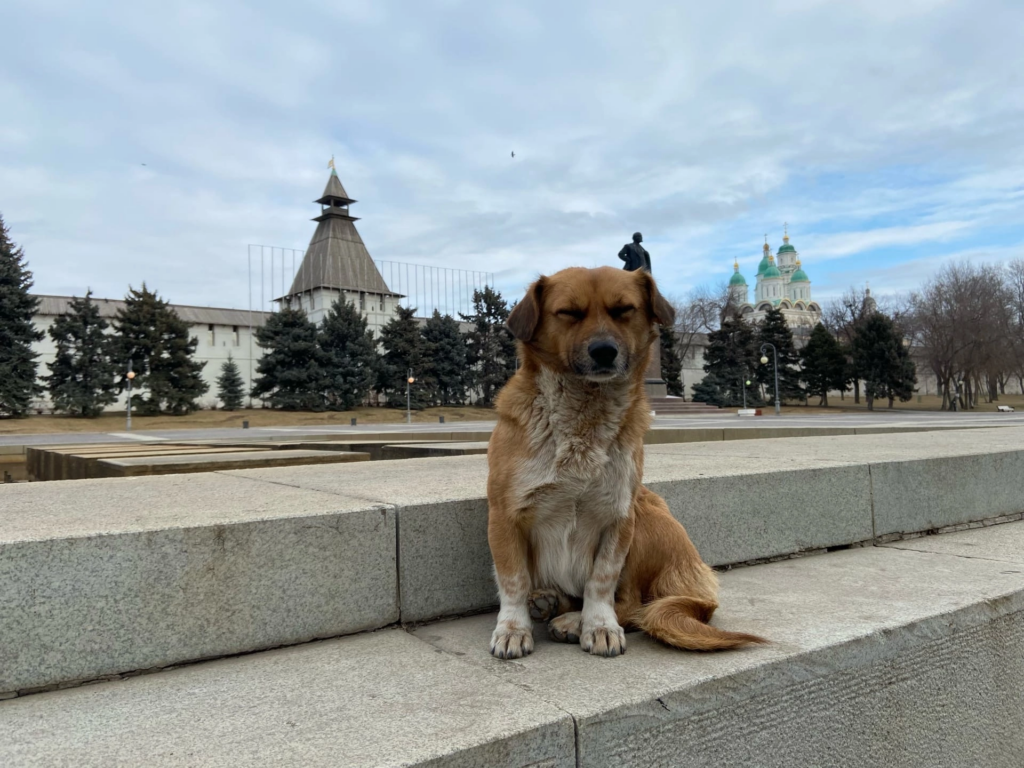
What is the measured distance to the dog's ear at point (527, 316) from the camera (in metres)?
2.64

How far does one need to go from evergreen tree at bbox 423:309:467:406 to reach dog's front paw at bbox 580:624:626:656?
57.0m

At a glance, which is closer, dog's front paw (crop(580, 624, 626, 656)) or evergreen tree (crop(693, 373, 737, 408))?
dog's front paw (crop(580, 624, 626, 656))

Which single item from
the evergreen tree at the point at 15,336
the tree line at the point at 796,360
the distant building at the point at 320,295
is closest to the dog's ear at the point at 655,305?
the evergreen tree at the point at 15,336

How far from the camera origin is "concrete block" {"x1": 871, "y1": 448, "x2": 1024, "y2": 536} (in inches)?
174

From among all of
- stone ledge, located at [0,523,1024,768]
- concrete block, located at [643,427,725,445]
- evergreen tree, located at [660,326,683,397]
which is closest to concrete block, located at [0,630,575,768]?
stone ledge, located at [0,523,1024,768]

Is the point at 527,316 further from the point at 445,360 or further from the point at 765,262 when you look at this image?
the point at 765,262

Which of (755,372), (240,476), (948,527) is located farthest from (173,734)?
(755,372)

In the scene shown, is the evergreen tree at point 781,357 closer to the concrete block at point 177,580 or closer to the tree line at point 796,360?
the tree line at point 796,360

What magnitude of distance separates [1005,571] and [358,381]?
52668 mm

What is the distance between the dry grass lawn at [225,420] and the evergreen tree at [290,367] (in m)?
1.24

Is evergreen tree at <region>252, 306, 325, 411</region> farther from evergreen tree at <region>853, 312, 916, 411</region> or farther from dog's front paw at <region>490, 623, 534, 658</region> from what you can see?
dog's front paw at <region>490, 623, 534, 658</region>

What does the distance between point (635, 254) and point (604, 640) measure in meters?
22.3

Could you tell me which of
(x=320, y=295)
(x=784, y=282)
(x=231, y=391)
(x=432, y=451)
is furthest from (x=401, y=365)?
(x=784, y=282)

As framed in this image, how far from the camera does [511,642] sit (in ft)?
8.03
